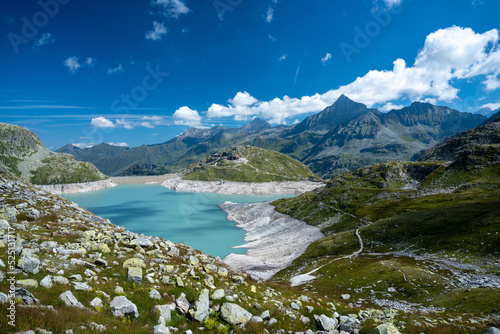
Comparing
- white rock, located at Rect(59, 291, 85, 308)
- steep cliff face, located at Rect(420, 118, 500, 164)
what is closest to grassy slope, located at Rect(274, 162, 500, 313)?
steep cliff face, located at Rect(420, 118, 500, 164)

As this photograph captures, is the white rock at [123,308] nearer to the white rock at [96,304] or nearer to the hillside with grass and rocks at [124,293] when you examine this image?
the hillside with grass and rocks at [124,293]

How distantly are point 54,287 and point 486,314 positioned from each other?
113 ft

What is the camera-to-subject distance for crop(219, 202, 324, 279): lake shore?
67500mm

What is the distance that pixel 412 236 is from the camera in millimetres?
55406

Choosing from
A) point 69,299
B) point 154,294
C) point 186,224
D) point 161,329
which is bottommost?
point 186,224

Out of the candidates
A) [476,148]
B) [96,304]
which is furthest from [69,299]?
[476,148]

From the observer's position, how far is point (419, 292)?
1249 inches

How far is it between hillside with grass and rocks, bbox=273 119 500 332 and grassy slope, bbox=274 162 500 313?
0.13m

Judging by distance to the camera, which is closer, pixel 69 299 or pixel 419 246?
pixel 69 299

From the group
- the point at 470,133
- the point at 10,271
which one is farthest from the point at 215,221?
the point at 470,133

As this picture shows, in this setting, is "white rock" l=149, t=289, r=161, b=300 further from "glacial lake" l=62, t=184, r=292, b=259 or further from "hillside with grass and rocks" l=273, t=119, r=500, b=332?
"glacial lake" l=62, t=184, r=292, b=259

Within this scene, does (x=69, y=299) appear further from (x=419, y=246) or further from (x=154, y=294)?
(x=419, y=246)

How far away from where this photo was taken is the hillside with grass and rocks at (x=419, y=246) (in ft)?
99.4

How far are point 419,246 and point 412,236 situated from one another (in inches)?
212
